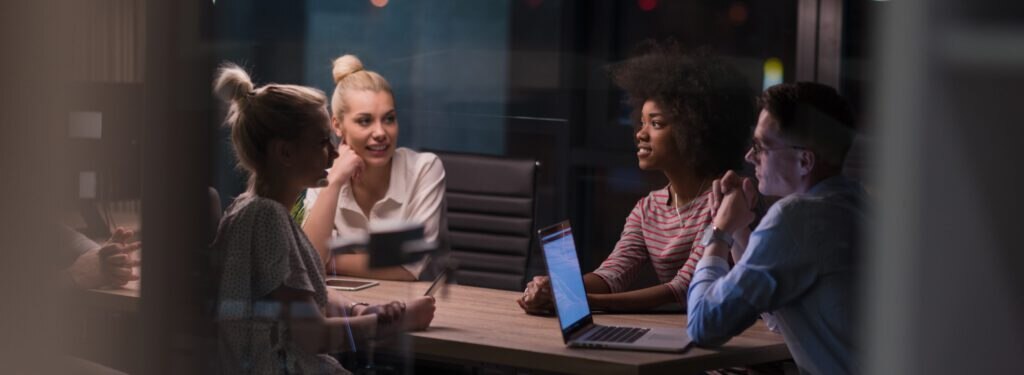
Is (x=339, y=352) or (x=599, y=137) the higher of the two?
(x=599, y=137)

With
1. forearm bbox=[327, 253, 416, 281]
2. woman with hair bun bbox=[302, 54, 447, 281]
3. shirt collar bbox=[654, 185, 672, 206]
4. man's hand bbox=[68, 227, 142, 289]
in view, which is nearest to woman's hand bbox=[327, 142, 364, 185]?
woman with hair bun bbox=[302, 54, 447, 281]

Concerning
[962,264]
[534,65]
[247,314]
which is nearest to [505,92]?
[534,65]

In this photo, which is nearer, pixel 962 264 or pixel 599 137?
pixel 962 264

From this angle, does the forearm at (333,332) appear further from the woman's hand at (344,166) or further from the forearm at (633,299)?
the forearm at (633,299)

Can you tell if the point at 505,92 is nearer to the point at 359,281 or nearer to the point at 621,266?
the point at 359,281

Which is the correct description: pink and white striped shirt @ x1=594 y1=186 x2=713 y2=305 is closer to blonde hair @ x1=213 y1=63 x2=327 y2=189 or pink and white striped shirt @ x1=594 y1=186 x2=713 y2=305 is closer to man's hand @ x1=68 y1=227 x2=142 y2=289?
blonde hair @ x1=213 y1=63 x2=327 y2=189

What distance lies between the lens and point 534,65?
186 centimetres

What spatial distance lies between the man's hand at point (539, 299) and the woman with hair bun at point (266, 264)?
659 mm

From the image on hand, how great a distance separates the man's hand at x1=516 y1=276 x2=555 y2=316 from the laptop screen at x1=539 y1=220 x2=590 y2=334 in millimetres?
32

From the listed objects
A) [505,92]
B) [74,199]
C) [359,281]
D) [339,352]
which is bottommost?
[339,352]

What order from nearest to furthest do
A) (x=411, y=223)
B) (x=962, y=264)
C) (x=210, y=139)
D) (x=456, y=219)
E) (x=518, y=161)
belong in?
1. (x=962, y=264)
2. (x=210, y=139)
3. (x=411, y=223)
4. (x=456, y=219)
5. (x=518, y=161)

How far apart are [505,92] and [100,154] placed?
0.61 m

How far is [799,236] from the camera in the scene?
4.41 ft

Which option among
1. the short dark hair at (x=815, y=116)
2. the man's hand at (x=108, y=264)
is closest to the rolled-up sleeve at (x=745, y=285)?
the short dark hair at (x=815, y=116)
